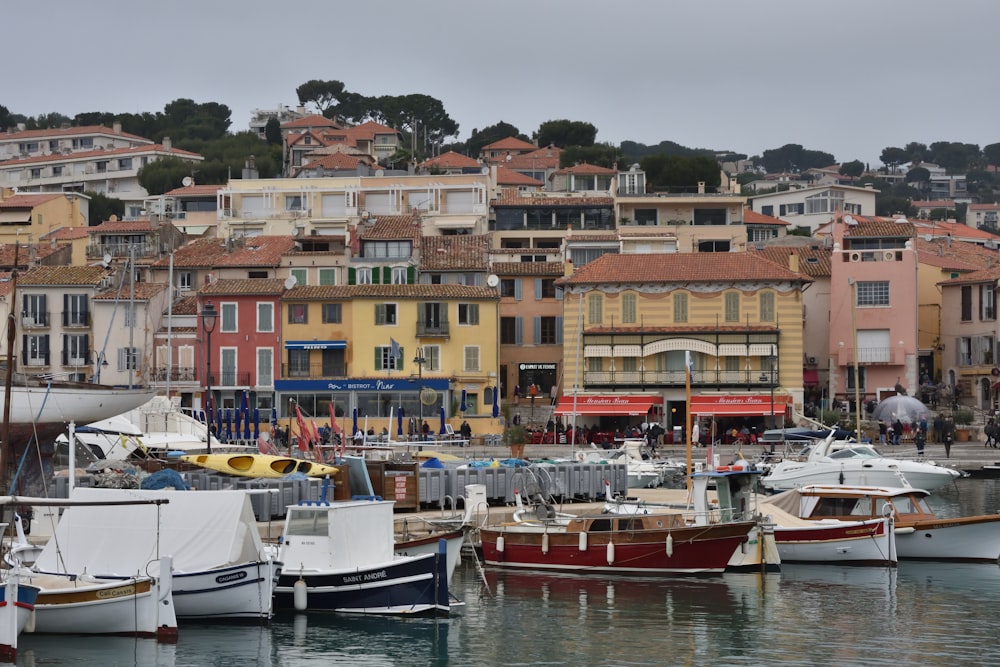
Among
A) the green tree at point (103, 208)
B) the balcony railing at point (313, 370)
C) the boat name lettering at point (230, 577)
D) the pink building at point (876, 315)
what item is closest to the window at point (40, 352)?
the balcony railing at point (313, 370)

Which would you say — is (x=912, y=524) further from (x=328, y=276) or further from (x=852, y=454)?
(x=328, y=276)

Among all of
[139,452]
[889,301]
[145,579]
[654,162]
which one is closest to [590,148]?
[654,162]

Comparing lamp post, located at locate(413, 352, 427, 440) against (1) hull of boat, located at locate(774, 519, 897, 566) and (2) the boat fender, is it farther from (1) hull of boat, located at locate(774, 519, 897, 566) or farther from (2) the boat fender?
(2) the boat fender

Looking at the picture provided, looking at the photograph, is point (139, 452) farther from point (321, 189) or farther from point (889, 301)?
point (321, 189)

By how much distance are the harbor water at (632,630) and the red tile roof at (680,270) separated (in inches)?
1503

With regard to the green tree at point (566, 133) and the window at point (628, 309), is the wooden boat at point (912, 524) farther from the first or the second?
the green tree at point (566, 133)

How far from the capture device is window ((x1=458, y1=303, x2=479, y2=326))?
262 ft

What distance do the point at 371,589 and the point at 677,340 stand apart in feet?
151

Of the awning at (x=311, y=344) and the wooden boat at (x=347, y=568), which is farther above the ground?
the awning at (x=311, y=344)

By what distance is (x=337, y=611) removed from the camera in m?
33.6

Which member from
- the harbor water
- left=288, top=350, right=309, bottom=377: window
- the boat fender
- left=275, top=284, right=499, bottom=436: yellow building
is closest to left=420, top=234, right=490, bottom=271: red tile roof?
left=275, top=284, right=499, bottom=436: yellow building

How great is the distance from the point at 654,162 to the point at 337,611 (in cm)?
8317

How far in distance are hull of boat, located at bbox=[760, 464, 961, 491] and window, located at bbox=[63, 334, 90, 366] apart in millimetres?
38203

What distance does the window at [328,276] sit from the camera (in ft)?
281
